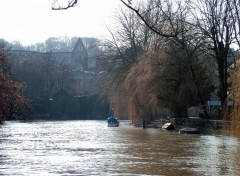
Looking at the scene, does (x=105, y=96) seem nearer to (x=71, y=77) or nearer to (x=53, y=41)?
(x=71, y=77)

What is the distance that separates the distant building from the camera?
114 m

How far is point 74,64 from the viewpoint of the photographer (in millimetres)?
150875

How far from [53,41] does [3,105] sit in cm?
14433

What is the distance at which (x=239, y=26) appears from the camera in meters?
41.2

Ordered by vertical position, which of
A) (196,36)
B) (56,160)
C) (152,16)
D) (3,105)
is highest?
(152,16)

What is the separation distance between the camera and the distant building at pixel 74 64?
114 meters

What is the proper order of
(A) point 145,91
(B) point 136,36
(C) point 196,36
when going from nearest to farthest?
(C) point 196,36, (A) point 145,91, (B) point 136,36

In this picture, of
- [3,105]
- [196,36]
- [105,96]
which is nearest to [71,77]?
[105,96]

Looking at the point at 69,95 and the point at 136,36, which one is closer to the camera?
the point at 136,36

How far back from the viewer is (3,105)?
3409 centimetres

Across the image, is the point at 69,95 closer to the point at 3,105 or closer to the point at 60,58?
the point at 60,58

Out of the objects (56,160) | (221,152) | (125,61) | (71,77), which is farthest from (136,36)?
(71,77)

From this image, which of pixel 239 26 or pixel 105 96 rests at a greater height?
pixel 239 26

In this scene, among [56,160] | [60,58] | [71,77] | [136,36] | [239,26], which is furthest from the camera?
[60,58]
